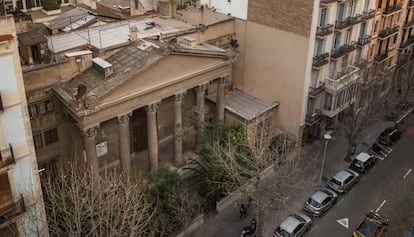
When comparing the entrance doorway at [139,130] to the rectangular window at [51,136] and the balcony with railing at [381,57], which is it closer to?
the rectangular window at [51,136]

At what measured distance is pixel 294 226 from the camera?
132 ft

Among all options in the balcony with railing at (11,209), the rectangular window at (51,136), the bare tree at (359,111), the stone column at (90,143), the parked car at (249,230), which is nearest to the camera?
the balcony with railing at (11,209)

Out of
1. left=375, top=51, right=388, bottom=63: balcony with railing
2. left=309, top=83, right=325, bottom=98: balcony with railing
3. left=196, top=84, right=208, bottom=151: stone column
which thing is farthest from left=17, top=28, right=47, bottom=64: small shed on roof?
left=375, top=51, right=388, bottom=63: balcony with railing

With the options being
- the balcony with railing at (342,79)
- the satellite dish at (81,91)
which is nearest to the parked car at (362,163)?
the balcony with railing at (342,79)

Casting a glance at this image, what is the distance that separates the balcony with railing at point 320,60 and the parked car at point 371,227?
17.6m

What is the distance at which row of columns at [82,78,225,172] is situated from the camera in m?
37.9

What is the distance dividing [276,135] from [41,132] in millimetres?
26165

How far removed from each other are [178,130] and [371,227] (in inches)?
830

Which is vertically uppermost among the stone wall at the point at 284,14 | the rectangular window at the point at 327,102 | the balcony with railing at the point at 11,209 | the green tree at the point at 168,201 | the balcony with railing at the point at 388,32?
the stone wall at the point at 284,14

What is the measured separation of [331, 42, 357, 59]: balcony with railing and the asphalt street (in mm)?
13943

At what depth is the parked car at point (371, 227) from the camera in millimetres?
40156

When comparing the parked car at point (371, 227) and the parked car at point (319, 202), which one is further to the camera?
the parked car at point (319, 202)

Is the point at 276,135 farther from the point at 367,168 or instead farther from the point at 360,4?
the point at 360,4

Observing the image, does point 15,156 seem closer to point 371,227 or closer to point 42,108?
point 42,108
